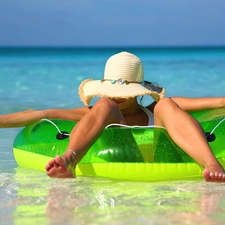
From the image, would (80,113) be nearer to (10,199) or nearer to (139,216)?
(10,199)

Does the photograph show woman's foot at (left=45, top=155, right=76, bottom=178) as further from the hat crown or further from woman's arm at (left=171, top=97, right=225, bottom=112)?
woman's arm at (left=171, top=97, right=225, bottom=112)

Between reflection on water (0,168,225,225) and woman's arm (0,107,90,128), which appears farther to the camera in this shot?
woman's arm (0,107,90,128)

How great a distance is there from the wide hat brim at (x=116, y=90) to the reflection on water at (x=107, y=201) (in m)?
0.47

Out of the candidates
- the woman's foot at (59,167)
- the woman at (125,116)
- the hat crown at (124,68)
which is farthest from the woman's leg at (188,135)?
the woman's foot at (59,167)

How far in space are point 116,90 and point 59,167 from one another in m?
0.72

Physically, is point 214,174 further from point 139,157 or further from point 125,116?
point 125,116

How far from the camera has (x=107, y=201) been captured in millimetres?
3172

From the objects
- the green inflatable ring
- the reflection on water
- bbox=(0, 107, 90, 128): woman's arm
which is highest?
bbox=(0, 107, 90, 128): woman's arm

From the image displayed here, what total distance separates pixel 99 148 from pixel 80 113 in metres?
0.48

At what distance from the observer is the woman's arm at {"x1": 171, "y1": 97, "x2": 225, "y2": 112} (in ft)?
13.2

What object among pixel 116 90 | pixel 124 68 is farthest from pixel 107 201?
pixel 124 68

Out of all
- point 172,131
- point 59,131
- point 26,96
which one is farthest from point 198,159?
point 26,96

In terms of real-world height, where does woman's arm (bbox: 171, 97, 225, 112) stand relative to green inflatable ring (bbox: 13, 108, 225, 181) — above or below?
above

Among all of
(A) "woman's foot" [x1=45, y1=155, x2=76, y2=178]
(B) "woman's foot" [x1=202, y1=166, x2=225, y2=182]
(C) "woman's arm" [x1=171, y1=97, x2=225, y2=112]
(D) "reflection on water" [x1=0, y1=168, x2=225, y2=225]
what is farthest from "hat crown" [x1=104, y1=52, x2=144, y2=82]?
(B) "woman's foot" [x1=202, y1=166, x2=225, y2=182]
